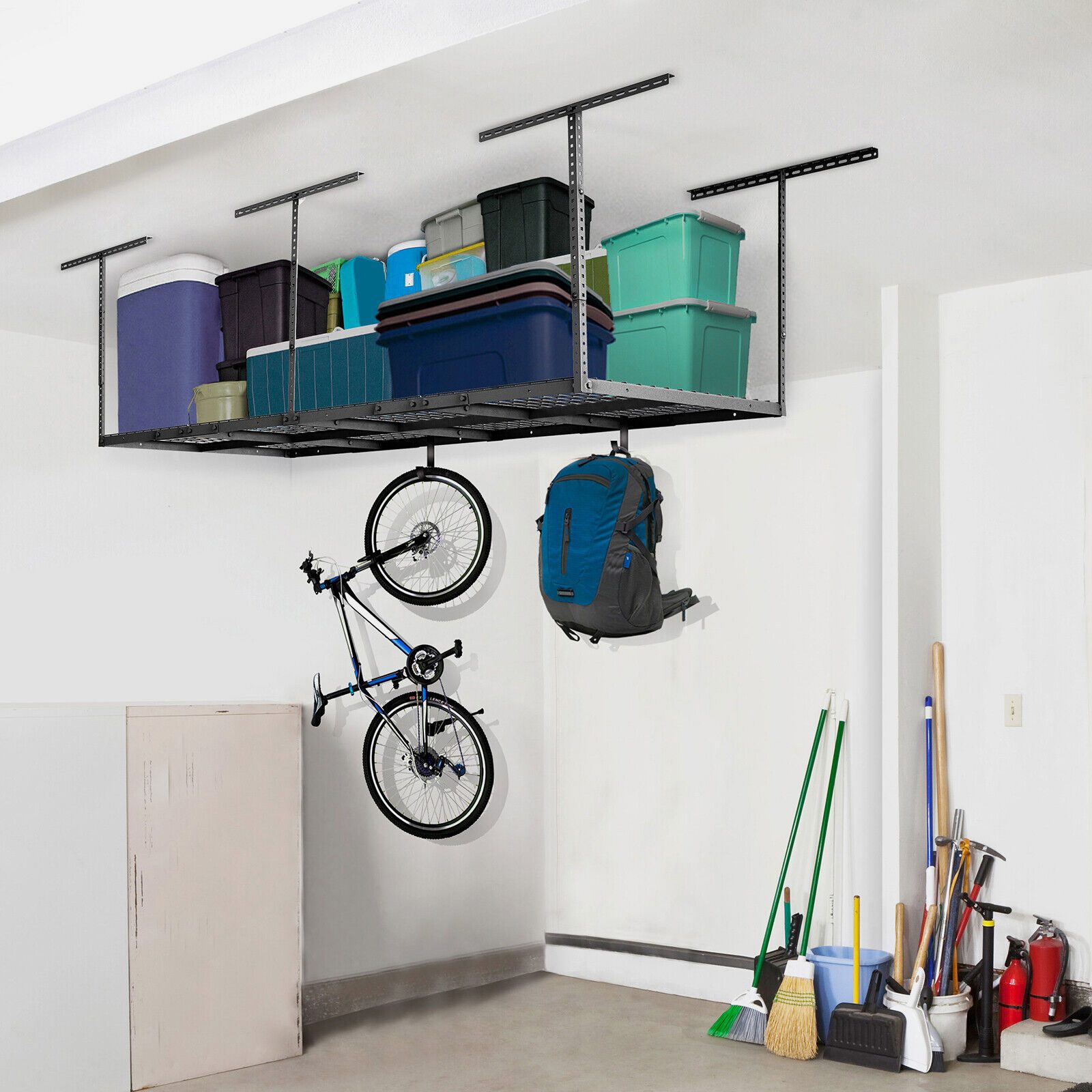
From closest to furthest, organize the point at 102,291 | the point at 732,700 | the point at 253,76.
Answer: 1. the point at 253,76
2. the point at 102,291
3. the point at 732,700

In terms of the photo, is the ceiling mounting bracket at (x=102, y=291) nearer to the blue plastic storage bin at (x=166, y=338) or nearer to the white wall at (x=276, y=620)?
the blue plastic storage bin at (x=166, y=338)

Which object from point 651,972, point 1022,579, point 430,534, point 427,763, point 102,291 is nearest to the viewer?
point 102,291

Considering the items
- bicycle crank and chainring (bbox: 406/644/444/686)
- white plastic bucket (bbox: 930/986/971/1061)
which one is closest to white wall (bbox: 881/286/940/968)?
white plastic bucket (bbox: 930/986/971/1061)

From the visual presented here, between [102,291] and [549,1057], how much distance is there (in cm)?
281

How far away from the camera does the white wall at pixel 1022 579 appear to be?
155 inches

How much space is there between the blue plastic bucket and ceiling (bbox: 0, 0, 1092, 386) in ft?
6.97

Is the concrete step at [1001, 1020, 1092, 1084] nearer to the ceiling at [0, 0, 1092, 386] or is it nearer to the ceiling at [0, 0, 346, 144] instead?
the ceiling at [0, 0, 1092, 386]

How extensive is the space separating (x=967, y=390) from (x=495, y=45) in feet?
7.95

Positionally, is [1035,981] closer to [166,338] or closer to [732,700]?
[732,700]

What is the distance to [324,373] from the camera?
359cm

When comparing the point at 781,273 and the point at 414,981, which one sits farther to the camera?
the point at 414,981

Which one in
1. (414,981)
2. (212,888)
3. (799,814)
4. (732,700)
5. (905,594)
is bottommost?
(414,981)

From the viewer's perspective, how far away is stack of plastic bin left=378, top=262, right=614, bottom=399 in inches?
116

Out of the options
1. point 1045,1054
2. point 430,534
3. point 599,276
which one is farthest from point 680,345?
Answer: point 1045,1054
